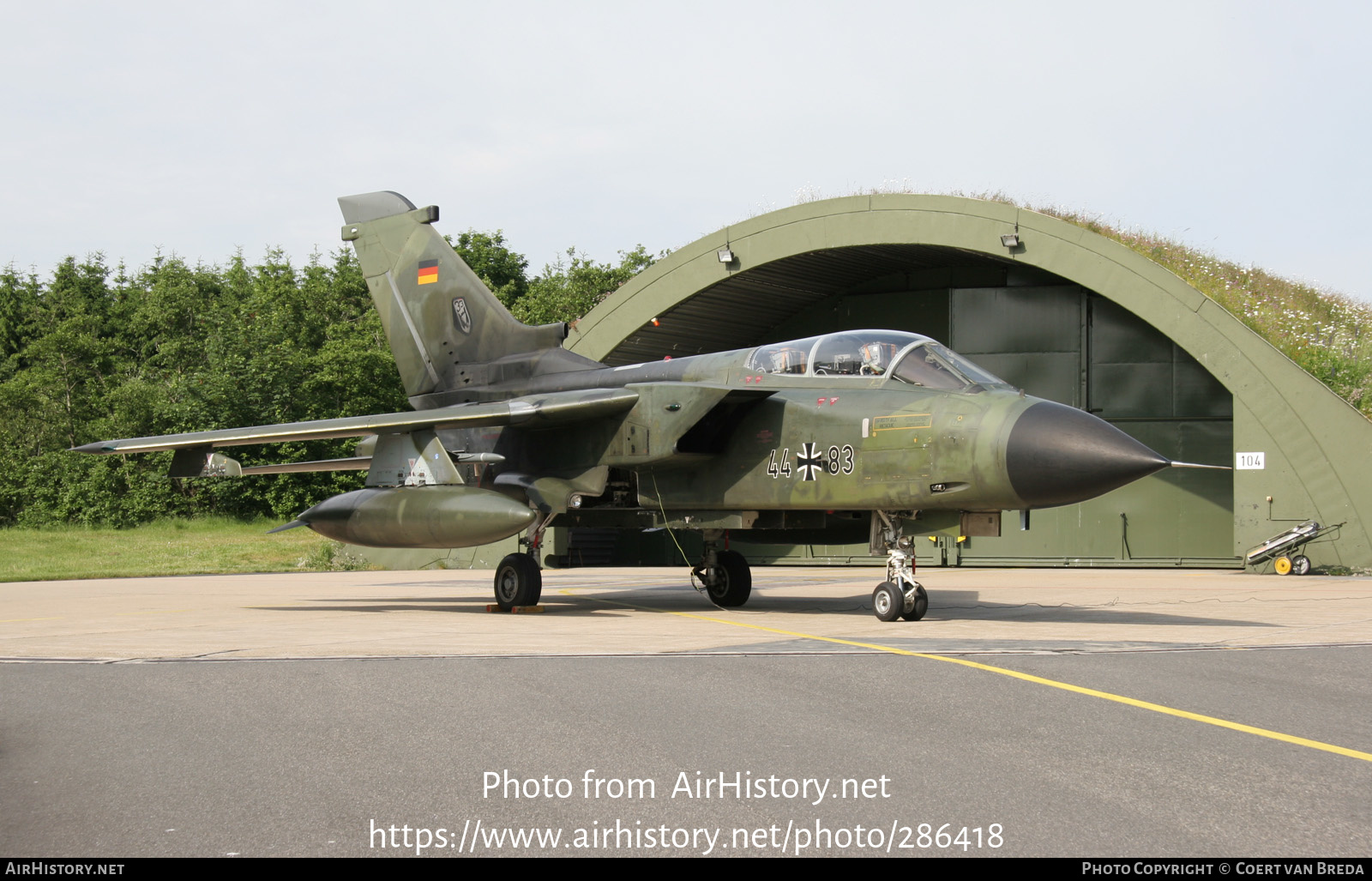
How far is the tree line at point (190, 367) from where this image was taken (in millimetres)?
39844

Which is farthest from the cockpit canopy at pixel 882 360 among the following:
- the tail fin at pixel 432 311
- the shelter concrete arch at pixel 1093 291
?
the shelter concrete arch at pixel 1093 291

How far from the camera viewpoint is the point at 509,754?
512cm

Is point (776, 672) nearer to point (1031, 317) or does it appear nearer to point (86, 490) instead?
point (1031, 317)

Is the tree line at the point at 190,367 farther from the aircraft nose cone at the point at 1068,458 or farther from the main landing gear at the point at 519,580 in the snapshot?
the aircraft nose cone at the point at 1068,458

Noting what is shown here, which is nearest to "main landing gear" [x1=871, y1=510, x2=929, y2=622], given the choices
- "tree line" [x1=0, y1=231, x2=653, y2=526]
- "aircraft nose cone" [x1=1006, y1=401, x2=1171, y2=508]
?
"aircraft nose cone" [x1=1006, y1=401, x2=1171, y2=508]

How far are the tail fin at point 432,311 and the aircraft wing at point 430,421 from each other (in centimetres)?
204

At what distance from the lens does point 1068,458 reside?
9938 mm

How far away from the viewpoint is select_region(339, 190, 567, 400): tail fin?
52.9 ft

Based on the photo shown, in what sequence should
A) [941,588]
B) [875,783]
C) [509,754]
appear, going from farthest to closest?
[941,588] → [509,754] → [875,783]

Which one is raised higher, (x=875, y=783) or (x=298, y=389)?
(x=298, y=389)

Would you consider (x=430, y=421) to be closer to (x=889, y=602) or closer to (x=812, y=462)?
(x=812, y=462)
